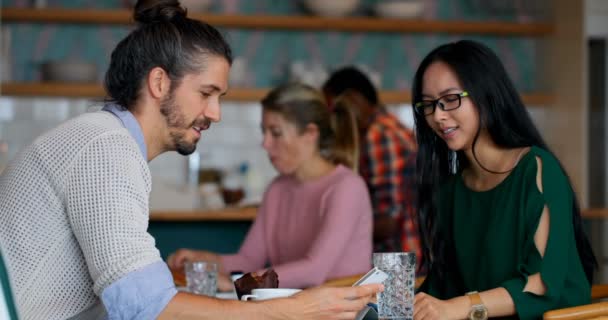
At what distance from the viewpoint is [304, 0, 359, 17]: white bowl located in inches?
238

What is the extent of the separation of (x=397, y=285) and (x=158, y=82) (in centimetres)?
63

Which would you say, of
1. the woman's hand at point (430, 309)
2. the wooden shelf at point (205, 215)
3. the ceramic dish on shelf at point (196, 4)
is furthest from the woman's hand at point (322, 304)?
the ceramic dish on shelf at point (196, 4)

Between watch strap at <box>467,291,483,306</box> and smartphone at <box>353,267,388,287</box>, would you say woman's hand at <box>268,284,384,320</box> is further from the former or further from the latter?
watch strap at <box>467,291,483,306</box>

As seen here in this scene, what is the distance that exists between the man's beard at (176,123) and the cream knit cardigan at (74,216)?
4.9 inches

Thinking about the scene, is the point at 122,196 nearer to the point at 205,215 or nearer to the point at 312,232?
the point at 312,232

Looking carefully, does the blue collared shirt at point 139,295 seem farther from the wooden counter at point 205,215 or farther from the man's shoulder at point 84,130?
the wooden counter at point 205,215

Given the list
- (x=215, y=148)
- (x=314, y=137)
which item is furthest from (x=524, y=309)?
(x=215, y=148)

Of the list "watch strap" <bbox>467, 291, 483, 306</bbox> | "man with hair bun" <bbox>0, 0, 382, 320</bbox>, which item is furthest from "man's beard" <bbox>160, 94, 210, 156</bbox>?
"watch strap" <bbox>467, 291, 483, 306</bbox>

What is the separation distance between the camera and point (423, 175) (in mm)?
2521

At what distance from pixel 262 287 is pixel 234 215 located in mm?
3297

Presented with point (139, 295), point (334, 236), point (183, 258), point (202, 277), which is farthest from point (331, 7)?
point (139, 295)

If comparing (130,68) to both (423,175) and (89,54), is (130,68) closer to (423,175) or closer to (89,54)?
(423,175)

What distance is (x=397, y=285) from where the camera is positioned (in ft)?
6.16

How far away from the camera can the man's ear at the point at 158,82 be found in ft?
6.12
